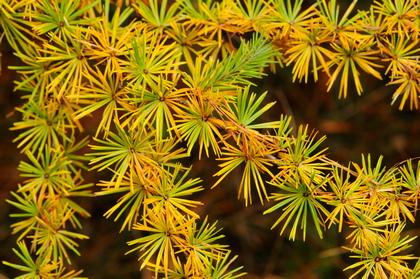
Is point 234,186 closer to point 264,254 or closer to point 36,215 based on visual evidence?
point 264,254

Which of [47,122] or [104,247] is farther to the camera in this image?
[104,247]

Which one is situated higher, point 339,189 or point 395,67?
point 395,67

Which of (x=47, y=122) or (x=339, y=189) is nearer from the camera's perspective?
(x=339, y=189)

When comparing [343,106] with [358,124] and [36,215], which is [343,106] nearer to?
[358,124]

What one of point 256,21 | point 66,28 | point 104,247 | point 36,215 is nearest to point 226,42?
point 256,21

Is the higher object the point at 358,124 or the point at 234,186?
the point at 358,124

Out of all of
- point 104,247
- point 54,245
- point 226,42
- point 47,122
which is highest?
point 226,42

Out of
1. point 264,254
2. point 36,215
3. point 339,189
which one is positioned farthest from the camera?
point 264,254

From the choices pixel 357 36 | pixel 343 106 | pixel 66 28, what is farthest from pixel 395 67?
pixel 343 106

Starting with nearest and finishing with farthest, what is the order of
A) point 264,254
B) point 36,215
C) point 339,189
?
point 339,189 → point 36,215 → point 264,254
